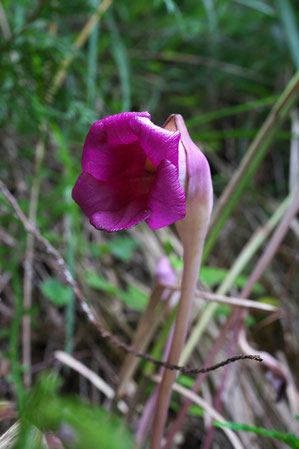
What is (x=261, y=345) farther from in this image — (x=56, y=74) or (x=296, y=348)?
(x=56, y=74)

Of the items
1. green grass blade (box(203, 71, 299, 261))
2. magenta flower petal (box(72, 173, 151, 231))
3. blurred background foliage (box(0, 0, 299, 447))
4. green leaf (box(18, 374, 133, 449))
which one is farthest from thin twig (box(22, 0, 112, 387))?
green leaf (box(18, 374, 133, 449))

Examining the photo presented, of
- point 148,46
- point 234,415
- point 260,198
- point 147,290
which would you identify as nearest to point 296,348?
point 234,415

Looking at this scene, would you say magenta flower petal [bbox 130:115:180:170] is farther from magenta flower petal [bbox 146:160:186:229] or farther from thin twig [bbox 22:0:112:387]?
thin twig [bbox 22:0:112:387]

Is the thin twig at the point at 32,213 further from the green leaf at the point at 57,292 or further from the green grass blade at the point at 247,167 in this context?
the green grass blade at the point at 247,167

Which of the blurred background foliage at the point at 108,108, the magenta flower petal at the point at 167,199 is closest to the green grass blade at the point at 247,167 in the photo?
the blurred background foliage at the point at 108,108

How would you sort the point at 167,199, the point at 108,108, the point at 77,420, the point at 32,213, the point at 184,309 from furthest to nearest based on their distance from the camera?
the point at 108,108, the point at 32,213, the point at 184,309, the point at 167,199, the point at 77,420

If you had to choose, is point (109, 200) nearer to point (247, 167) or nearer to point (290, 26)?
point (247, 167)

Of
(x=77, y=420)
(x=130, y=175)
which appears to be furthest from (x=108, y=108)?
(x=77, y=420)
